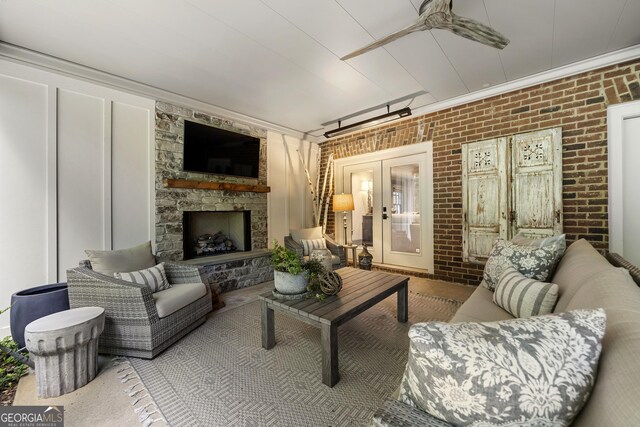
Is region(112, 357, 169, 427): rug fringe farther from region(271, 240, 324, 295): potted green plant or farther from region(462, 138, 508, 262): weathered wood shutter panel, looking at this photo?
region(462, 138, 508, 262): weathered wood shutter panel

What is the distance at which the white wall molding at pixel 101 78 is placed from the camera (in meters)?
2.37

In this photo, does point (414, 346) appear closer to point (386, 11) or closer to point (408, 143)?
point (386, 11)

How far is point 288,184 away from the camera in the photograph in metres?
4.95

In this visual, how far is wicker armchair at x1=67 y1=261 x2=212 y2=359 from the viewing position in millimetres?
1919

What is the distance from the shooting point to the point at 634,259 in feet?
8.69

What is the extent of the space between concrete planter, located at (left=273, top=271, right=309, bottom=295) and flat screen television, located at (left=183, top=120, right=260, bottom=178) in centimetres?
248

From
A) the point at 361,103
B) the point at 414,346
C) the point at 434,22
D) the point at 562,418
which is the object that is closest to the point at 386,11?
the point at 434,22

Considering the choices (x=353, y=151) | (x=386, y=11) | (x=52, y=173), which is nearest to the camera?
(x=386, y=11)

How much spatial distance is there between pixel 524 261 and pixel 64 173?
432cm

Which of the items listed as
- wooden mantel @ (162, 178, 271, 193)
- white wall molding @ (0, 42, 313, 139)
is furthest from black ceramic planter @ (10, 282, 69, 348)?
white wall molding @ (0, 42, 313, 139)

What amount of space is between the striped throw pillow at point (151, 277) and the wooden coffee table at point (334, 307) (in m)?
1.05

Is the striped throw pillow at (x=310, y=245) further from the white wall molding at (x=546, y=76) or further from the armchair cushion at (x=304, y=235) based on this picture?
→ the white wall molding at (x=546, y=76)

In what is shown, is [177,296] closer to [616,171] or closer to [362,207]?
[362,207]

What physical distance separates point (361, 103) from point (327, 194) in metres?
2.11
